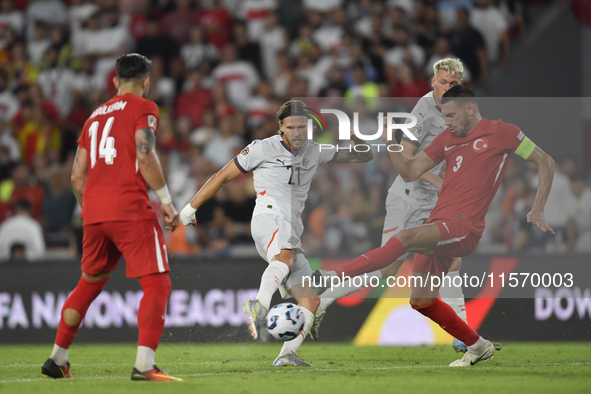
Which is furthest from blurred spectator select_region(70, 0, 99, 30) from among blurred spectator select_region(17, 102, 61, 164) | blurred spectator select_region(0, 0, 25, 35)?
blurred spectator select_region(17, 102, 61, 164)

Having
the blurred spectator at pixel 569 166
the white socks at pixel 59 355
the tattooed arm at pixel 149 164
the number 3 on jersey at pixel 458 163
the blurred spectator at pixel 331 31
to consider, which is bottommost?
the white socks at pixel 59 355

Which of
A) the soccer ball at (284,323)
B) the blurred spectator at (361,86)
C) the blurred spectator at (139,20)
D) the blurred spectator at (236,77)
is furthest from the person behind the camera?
the blurred spectator at (139,20)

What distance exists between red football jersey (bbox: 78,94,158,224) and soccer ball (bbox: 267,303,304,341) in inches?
53.7

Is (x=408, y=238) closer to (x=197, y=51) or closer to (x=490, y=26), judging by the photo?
(x=490, y=26)

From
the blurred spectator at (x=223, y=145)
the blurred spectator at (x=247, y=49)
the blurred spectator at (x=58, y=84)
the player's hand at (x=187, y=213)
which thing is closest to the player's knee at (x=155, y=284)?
the player's hand at (x=187, y=213)

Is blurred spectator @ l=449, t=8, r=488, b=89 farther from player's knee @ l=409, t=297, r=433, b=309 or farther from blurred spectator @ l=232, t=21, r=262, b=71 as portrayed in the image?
player's knee @ l=409, t=297, r=433, b=309

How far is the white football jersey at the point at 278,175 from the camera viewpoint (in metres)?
6.62

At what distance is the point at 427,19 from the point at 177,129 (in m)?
4.45

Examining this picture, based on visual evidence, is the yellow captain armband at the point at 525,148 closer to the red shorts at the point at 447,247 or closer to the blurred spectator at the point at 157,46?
the red shorts at the point at 447,247

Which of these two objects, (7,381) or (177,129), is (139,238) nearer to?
(7,381)

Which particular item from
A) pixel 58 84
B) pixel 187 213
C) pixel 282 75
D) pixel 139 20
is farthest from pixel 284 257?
pixel 139 20

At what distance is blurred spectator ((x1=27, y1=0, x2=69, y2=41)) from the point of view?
45.5ft

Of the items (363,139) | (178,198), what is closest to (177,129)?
(178,198)

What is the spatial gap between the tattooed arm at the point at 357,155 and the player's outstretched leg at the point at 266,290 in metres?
1.21
